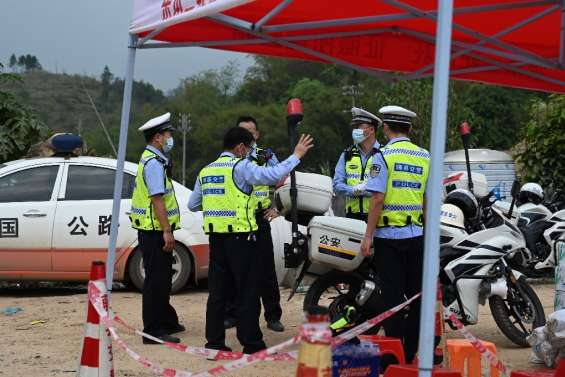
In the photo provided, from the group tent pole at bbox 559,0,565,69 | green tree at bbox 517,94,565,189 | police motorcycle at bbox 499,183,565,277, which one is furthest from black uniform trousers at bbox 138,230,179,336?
green tree at bbox 517,94,565,189

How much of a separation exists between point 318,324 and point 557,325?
132 inches

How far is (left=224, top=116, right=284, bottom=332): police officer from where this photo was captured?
8.49 m

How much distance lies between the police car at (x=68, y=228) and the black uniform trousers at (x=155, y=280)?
268cm

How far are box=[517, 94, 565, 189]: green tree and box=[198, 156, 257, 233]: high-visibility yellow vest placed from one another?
8.29m

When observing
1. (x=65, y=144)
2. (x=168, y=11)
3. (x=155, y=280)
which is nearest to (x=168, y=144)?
(x=155, y=280)

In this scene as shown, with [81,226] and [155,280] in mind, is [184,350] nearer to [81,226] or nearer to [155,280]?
[155,280]

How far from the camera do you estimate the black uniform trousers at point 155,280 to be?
8.27 m

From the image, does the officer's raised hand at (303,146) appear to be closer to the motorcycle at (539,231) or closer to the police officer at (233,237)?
the police officer at (233,237)

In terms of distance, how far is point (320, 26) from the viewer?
24.6 ft

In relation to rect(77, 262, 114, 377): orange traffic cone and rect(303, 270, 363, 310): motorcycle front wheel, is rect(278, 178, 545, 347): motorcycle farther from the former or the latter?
rect(77, 262, 114, 377): orange traffic cone

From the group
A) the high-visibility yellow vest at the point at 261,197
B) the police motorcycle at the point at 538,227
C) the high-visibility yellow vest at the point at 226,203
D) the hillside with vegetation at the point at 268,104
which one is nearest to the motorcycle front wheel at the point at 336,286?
the high-visibility yellow vest at the point at 261,197

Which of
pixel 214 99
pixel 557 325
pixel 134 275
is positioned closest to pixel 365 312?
pixel 557 325

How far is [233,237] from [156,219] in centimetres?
97

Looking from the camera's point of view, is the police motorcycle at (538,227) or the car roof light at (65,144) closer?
the car roof light at (65,144)
